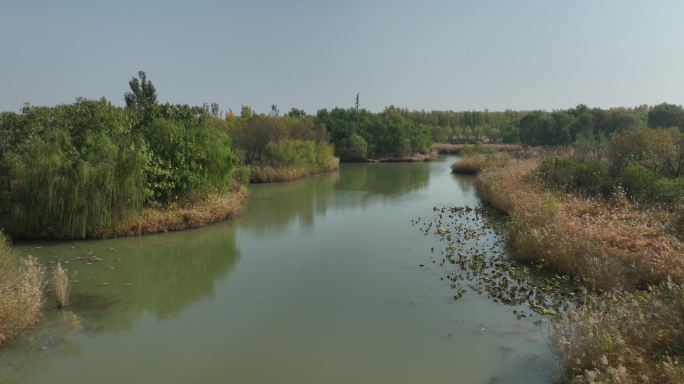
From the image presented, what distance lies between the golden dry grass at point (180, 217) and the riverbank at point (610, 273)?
37.9 feet

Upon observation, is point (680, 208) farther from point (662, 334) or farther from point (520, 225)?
point (662, 334)

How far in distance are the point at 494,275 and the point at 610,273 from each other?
2.87 meters

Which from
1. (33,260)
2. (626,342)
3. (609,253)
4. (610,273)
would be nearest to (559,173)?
(609,253)

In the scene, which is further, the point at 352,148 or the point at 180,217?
the point at 352,148

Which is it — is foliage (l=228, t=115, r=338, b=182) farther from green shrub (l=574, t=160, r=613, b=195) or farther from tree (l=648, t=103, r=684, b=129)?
tree (l=648, t=103, r=684, b=129)

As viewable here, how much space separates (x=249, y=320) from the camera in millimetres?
10484

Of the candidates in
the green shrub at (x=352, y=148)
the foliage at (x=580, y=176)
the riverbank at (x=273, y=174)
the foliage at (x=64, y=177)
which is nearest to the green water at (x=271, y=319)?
the foliage at (x=64, y=177)

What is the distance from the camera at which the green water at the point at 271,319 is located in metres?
8.28

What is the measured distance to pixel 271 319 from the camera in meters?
10.5

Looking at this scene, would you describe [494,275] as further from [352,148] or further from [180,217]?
[352,148]

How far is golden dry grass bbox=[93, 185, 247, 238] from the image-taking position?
17734 mm

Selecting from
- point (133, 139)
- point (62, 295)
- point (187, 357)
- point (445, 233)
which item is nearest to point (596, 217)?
point (445, 233)

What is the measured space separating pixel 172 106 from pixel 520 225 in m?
16.2

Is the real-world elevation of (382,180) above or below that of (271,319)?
above
